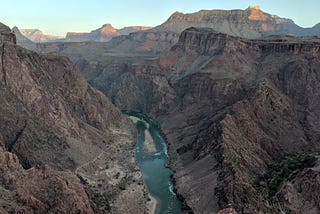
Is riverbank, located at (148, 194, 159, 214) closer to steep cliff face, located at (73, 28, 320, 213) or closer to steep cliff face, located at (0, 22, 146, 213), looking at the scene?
steep cliff face, located at (0, 22, 146, 213)

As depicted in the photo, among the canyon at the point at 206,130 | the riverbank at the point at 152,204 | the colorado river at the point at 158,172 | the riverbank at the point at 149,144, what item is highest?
the canyon at the point at 206,130

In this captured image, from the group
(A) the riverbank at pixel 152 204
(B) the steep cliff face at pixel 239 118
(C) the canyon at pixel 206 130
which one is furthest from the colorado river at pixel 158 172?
(B) the steep cliff face at pixel 239 118

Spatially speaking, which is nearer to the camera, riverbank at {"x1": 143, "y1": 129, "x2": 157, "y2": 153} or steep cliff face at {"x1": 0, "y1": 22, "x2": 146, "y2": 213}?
steep cliff face at {"x1": 0, "y1": 22, "x2": 146, "y2": 213}

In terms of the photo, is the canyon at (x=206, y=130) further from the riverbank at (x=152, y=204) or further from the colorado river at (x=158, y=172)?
the colorado river at (x=158, y=172)

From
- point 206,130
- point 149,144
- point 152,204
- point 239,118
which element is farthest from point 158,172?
point 239,118

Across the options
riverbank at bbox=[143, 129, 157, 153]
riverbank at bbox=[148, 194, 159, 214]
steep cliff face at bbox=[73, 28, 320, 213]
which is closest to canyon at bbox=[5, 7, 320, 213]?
steep cliff face at bbox=[73, 28, 320, 213]

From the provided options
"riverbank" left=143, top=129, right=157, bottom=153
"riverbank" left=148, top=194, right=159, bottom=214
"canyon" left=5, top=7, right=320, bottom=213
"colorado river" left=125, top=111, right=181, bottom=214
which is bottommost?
"riverbank" left=143, top=129, right=157, bottom=153

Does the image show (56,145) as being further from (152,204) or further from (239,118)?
(239,118)
